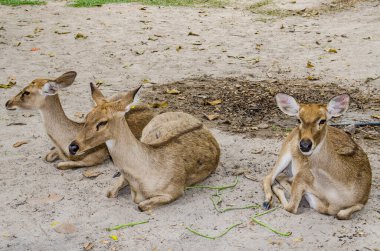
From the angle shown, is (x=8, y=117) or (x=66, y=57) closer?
(x=8, y=117)

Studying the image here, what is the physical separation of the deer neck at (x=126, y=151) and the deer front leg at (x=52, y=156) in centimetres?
133

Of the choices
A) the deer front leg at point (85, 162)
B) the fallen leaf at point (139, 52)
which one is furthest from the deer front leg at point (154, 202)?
the fallen leaf at point (139, 52)

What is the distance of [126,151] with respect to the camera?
16.4 feet

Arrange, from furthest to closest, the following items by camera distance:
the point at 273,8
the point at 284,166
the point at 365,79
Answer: the point at 273,8
the point at 365,79
the point at 284,166

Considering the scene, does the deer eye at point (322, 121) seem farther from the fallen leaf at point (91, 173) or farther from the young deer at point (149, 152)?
the fallen leaf at point (91, 173)

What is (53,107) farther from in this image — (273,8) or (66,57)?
(273,8)

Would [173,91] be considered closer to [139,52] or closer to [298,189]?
[139,52]

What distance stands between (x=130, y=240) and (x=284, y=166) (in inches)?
68.1

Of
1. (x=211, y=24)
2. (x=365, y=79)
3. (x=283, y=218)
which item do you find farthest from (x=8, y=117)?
(x=211, y=24)

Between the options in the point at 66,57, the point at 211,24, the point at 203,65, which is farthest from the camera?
the point at 211,24

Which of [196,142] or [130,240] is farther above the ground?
[196,142]

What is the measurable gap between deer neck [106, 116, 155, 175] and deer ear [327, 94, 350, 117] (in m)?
1.65

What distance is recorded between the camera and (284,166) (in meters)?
5.38

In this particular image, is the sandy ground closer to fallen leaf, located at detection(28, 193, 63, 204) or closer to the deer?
fallen leaf, located at detection(28, 193, 63, 204)
